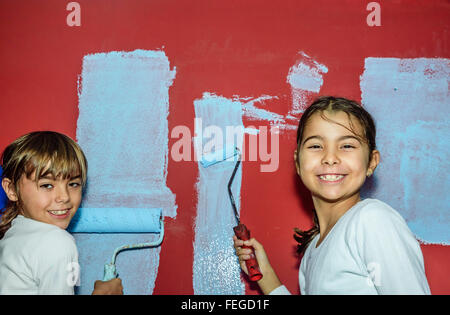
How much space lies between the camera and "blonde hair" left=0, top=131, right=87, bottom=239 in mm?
1012

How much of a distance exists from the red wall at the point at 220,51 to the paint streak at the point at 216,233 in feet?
0.10

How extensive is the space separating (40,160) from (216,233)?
0.56 m

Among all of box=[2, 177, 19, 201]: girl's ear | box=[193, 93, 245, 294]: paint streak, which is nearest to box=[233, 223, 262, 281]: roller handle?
box=[193, 93, 245, 294]: paint streak

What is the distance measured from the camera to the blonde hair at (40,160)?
1.01 metres

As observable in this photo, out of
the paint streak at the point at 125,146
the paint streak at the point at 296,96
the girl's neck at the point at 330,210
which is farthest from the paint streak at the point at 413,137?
the paint streak at the point at 125,146

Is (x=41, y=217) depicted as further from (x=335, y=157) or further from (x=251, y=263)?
(x=335, y=157)

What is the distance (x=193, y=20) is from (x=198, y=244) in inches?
29.3

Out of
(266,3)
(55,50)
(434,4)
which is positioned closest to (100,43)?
(55,50)

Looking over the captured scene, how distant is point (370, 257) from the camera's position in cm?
79

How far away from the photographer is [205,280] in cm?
125

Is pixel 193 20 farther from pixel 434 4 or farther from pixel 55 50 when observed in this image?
pixel 434 4

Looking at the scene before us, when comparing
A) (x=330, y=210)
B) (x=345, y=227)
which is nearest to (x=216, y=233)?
(x=330, y=210)

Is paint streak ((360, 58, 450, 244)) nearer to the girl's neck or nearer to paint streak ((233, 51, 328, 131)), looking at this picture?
paint streak ((233, 51, 328, 131))
